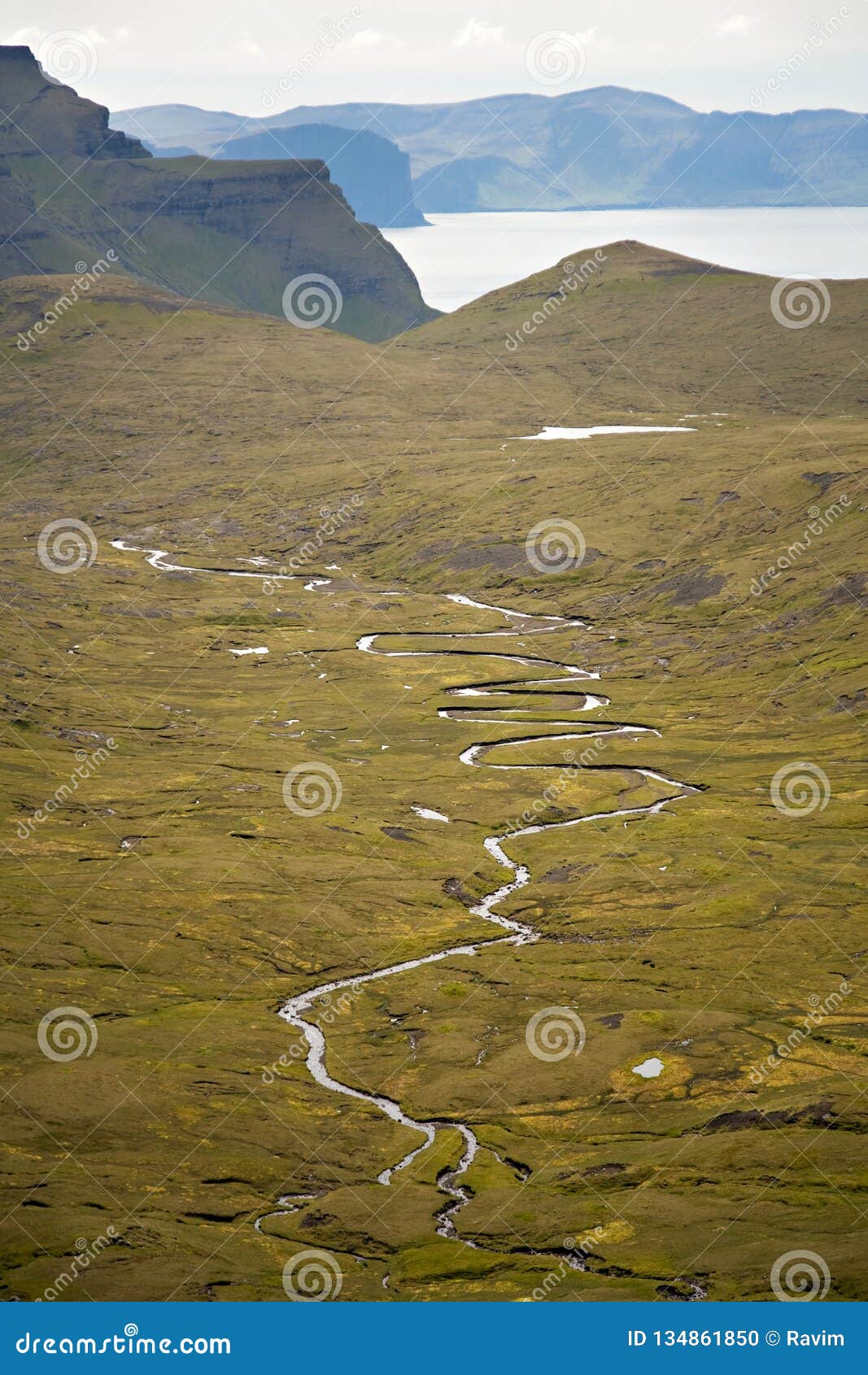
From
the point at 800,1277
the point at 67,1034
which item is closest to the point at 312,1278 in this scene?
the point at 800,1277

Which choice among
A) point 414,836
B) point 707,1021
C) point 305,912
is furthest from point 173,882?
point 707,1021
